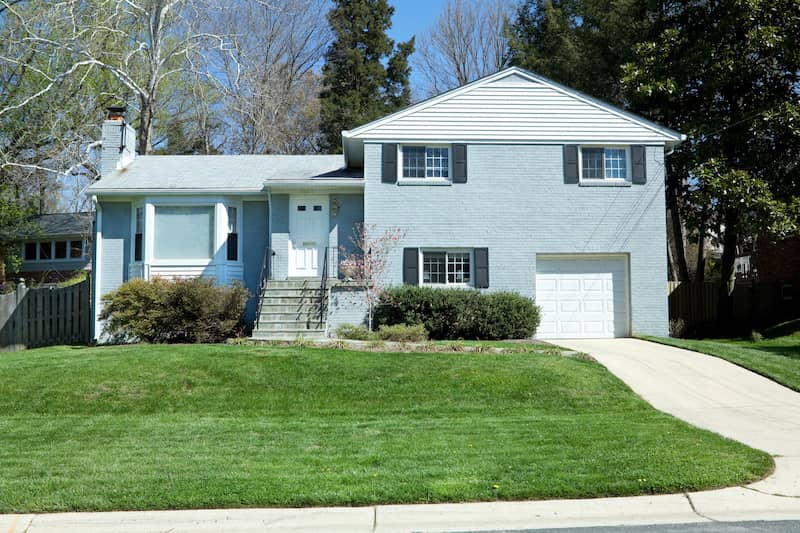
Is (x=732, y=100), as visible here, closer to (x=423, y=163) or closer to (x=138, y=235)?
(x=423, y=163)

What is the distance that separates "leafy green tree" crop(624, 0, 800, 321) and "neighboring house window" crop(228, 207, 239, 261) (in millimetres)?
12323

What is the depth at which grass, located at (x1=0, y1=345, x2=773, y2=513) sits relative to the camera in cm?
622

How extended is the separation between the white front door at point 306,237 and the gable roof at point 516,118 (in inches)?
81.6

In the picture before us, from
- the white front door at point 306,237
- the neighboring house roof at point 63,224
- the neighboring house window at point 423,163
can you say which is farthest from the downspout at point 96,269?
the neighboring house roof at point 63,224

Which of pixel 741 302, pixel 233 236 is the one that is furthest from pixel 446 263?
pixel 741 302

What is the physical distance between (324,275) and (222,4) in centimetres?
1514

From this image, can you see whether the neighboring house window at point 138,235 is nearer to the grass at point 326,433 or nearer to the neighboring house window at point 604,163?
the grass at point 326,433

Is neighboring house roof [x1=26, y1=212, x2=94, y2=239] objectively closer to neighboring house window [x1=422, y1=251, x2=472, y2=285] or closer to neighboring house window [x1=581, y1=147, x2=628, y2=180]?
neighboring house window [x1=422, y1=251, x2=472, y2=285]

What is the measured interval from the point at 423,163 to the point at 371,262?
3023mm

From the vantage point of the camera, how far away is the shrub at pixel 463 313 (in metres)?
16.2

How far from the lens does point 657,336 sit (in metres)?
17.5

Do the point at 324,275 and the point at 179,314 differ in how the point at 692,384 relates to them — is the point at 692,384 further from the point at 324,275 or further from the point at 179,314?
the point at 179,314

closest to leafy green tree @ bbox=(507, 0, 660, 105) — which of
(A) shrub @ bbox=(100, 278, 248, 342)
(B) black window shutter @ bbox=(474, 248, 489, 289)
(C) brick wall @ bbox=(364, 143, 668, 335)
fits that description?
(C) brick wall @ bbox=(364, 143, 668, 335)

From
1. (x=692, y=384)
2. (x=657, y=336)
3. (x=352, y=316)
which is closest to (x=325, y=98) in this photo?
(x=352, y=316)
